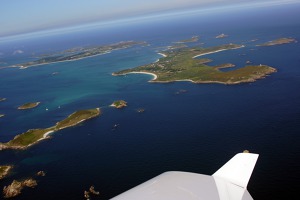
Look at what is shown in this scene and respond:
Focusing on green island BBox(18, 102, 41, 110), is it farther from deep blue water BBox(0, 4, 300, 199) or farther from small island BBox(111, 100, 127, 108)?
small island BBox(111, 100, 127, 108)

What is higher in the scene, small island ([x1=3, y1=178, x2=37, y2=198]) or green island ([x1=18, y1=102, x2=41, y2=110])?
green island ([x1=18, y1=102, x2=41, y2=110])

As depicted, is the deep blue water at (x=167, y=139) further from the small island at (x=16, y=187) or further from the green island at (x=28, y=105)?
the green island at (x=28, y=105)

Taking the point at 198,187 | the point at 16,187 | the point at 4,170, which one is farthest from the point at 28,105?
the point at 198,187

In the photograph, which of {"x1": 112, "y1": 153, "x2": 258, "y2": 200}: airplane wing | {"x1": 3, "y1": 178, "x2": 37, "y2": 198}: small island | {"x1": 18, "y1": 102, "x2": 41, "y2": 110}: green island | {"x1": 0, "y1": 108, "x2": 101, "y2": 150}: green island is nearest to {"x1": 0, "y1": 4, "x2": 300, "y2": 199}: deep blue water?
{"x1": 3, "y1": 178, "x2": 37, "y2": 198}: small island

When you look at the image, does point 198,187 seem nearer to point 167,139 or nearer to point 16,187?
point 16,187

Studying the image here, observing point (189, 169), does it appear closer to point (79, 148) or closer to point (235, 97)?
point (79, 148)

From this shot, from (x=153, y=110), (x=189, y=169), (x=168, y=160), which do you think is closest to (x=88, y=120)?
(x=153, y=110)
